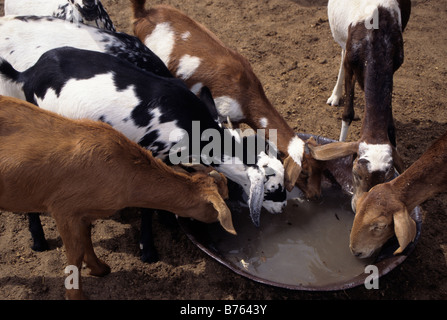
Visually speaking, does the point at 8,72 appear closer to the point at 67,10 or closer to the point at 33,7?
the point at 67,10

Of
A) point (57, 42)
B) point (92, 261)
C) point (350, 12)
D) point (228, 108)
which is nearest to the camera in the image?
point (92, 261)

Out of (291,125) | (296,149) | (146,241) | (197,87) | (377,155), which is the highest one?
(197,87)

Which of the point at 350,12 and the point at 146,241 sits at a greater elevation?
the point at 350,12

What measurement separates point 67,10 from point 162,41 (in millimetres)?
1169

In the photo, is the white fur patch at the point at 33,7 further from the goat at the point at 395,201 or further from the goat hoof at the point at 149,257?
the goat at the point at 395,201

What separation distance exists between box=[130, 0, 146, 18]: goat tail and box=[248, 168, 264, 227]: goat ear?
2413 mm

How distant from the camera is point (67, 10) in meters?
5.00

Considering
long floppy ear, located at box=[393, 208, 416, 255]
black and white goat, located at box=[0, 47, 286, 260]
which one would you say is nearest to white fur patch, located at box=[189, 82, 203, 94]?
black and white goat, located at box=[0, 47, 286, 260]

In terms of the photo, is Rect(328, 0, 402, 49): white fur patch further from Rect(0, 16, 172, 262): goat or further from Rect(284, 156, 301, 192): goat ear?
Rect(0, 16, 172, 262): goat

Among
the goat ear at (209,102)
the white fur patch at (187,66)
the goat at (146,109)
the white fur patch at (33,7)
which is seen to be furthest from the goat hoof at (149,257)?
the white fur patch at (33,7)

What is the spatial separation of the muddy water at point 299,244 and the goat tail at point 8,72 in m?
2.19

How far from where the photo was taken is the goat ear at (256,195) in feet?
12.1

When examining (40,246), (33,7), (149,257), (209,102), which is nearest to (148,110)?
(209,102)

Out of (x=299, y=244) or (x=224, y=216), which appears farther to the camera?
(x=299, y=244)
